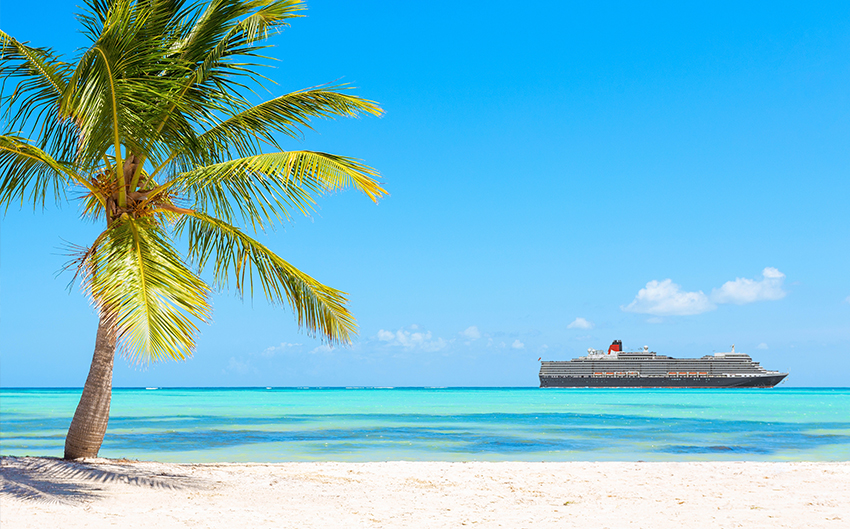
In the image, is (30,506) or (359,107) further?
(359,107)

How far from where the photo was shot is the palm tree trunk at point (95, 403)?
8.29 m

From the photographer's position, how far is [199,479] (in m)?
7.83

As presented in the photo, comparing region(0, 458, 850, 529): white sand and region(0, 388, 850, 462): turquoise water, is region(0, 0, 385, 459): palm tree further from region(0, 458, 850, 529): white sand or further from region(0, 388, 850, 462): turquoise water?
region(0, 388, 850, 462): turquoise water

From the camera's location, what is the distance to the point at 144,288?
6.20 metres

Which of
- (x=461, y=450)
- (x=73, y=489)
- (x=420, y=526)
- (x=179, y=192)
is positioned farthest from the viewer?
(x=461, y=450)

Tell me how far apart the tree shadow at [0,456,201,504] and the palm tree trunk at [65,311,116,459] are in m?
0.25

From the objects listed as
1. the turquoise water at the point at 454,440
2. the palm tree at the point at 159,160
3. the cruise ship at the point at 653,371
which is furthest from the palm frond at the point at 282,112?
the cruise ship at the point at 653,371

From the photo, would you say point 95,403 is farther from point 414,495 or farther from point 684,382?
point 684,382

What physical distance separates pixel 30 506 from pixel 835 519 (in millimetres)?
7478

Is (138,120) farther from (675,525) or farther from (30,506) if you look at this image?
(675,525)

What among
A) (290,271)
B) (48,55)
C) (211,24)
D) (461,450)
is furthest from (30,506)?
(461,450)

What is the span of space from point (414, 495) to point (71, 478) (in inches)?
153

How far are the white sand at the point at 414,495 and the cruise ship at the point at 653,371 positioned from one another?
74.1 metres

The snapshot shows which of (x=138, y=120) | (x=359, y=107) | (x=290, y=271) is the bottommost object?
(x=290, y=271)
